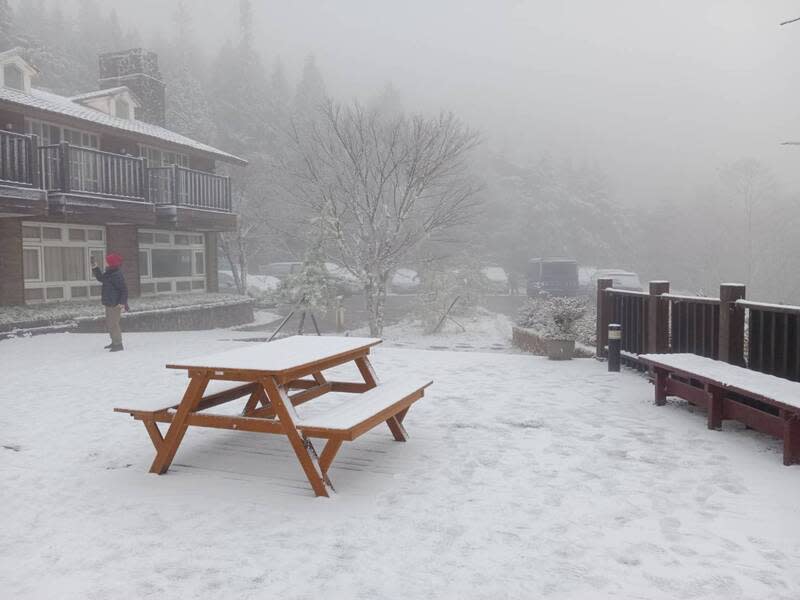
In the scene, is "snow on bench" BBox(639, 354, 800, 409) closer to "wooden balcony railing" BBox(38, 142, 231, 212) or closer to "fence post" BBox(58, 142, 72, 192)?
"fence post" BBox(58, 142, 72, 192)

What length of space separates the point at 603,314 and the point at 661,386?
348cm

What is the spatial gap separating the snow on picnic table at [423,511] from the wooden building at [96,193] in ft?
35.8

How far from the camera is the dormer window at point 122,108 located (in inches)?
914

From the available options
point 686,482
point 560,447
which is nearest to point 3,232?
point 560,447

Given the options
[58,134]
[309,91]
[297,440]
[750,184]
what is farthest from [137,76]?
[750,184]

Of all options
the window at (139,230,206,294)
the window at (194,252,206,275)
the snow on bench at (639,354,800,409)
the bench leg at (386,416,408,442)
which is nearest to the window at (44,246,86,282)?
the window at (139,230,206,294)

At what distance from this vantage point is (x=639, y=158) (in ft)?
474

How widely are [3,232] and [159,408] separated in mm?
14965

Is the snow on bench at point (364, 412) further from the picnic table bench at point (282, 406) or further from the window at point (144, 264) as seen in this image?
the window at point (144, 264)

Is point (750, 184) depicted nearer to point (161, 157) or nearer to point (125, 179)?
point (161, 157)

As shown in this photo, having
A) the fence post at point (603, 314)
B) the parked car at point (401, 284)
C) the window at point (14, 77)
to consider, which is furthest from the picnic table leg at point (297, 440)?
the parked car at point (401, 284)

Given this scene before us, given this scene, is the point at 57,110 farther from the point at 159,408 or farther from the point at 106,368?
the point at 159,408

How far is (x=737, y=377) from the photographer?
573cm

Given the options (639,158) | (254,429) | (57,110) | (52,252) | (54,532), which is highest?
(639,158)
